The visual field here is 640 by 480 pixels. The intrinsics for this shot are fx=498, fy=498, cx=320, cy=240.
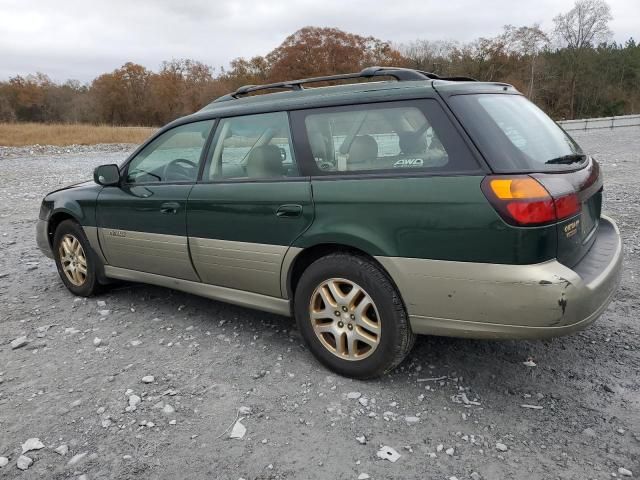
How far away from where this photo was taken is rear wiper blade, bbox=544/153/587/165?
9.10 feet

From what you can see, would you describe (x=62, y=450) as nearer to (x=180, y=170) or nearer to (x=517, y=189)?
(x=180, y=170)

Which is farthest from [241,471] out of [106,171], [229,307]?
[106,171]

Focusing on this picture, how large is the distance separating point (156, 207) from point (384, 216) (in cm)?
200

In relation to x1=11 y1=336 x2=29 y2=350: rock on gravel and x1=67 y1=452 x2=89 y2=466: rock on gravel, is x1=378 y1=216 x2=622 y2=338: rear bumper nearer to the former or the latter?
x1=67 y1=452 x2=89 y2=466: rock on gravel

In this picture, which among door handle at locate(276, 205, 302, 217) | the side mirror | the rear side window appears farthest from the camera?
the side mirror

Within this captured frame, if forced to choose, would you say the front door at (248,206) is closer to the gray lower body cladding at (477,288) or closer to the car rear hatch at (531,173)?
the gray lower body cladding at (477,288)

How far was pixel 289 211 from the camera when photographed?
3105 mm

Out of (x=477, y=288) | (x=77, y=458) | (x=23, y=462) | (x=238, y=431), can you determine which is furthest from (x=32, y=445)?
(x=477, y=288)

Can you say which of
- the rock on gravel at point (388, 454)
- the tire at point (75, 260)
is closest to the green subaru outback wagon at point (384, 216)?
the rock on gravel at point (388, 454)

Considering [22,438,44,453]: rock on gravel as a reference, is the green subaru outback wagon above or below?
above

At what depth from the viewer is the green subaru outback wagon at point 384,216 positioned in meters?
2.45

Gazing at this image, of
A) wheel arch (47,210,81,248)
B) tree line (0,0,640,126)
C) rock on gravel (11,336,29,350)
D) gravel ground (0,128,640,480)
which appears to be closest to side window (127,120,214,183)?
wheel arch (47,210,81,248)

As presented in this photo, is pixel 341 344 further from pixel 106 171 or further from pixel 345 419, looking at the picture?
pixel 106 171

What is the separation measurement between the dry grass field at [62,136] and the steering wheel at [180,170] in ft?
91.8
